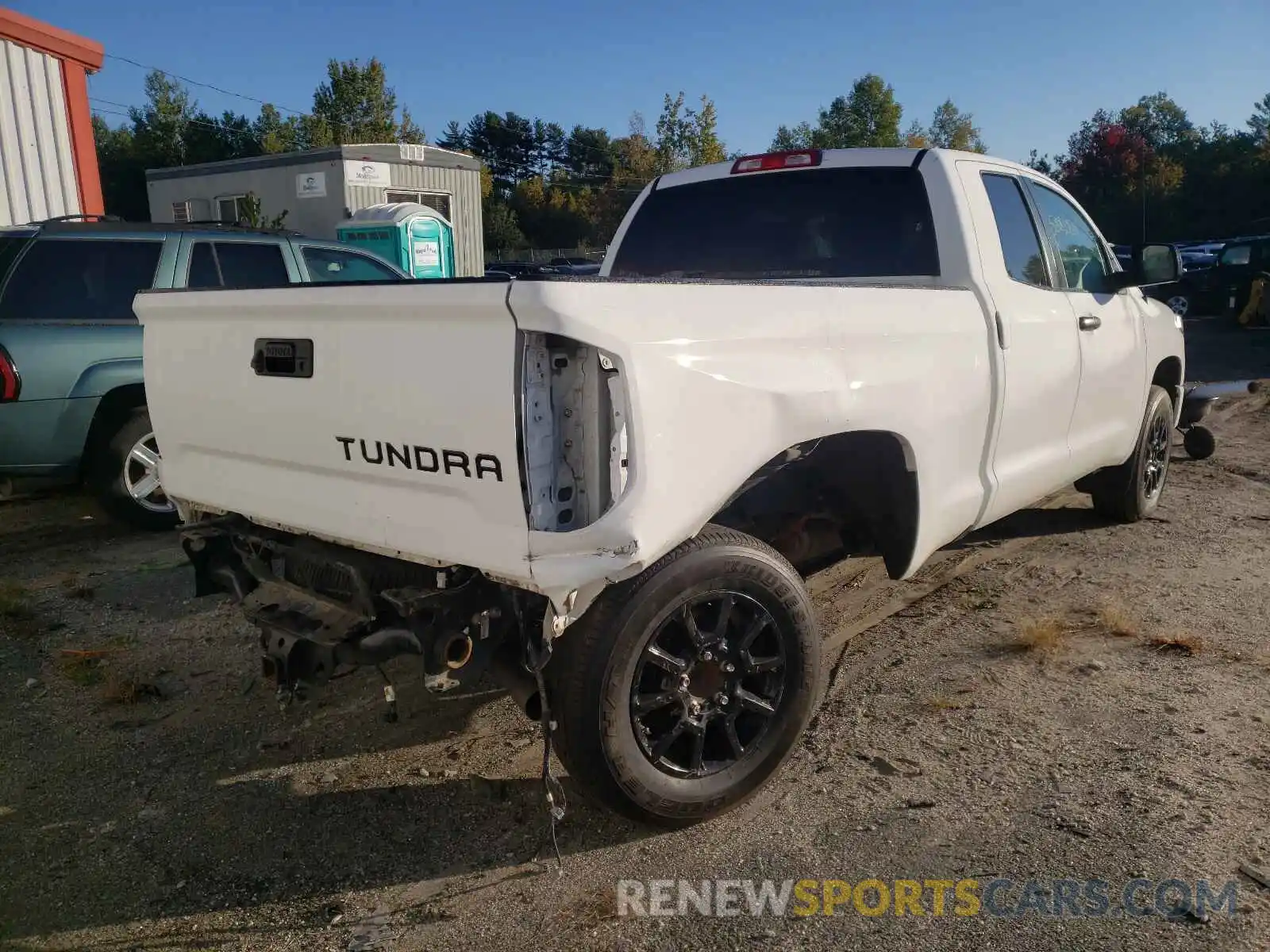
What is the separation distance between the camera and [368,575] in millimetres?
2920

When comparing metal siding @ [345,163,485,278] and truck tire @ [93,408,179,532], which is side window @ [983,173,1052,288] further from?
metal siding @ [345,163,485,278]

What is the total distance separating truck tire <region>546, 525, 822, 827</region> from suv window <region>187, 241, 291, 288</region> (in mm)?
5019

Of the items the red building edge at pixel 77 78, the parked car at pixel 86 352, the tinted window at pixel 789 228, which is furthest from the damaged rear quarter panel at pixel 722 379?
the red building edge at pixel 77 78

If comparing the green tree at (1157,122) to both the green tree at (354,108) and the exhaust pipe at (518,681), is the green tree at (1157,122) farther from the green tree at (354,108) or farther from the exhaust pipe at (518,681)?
the exhaust pipe at (518,681)

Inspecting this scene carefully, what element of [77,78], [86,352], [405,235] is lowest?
[86,352]

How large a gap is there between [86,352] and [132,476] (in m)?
0.81

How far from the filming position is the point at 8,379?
5.50 m

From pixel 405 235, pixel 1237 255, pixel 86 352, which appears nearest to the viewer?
pixel 86 352

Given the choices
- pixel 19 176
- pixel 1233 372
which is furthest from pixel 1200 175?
pixel 19 176

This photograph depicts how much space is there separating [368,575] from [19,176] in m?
10.1

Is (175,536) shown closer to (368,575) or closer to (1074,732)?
(368,575)

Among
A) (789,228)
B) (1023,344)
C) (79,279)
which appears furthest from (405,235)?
(1023,344)

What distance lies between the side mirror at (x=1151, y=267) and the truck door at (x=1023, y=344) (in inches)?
29.8

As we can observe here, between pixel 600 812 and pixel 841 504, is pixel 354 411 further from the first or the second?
pixel 841 504
